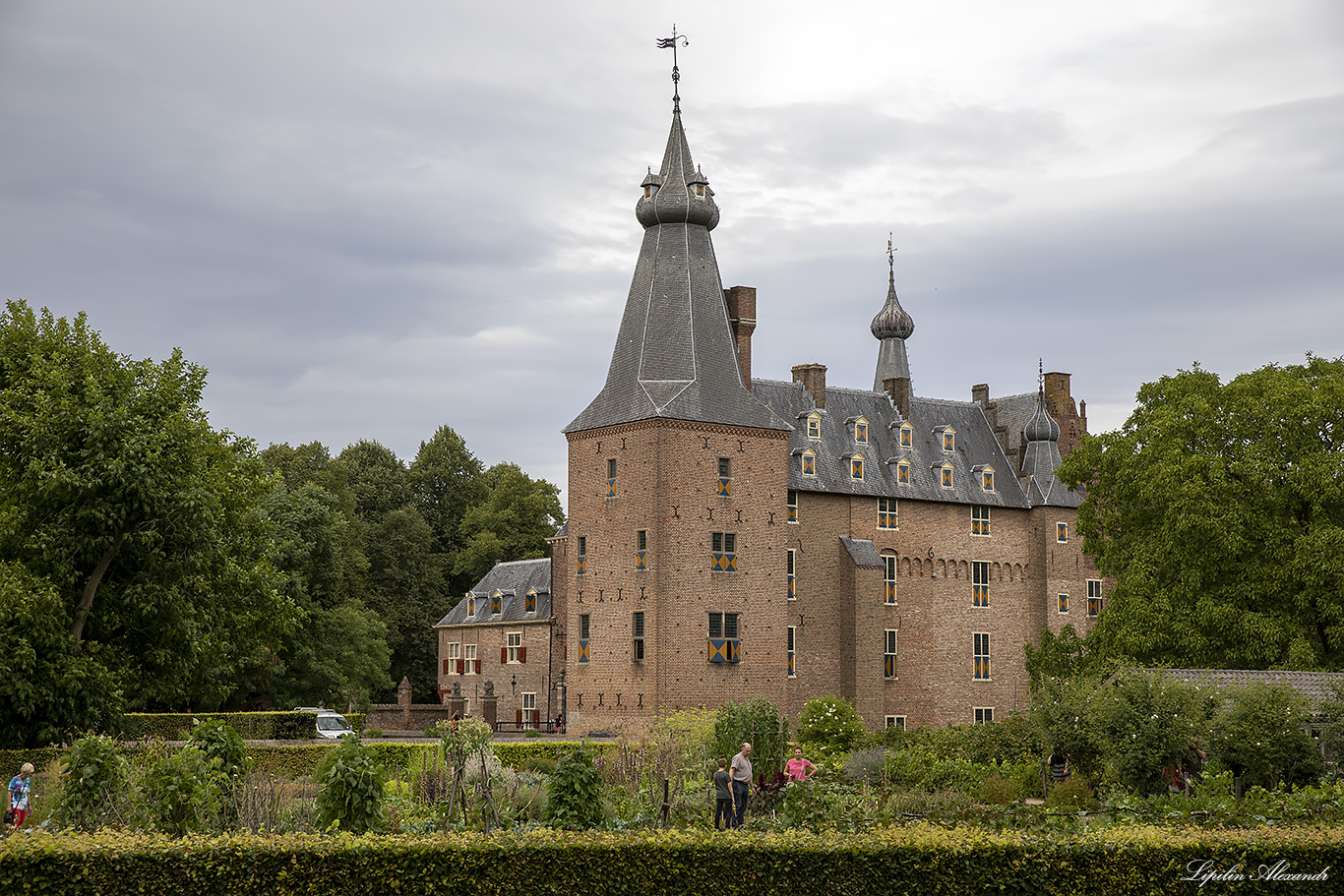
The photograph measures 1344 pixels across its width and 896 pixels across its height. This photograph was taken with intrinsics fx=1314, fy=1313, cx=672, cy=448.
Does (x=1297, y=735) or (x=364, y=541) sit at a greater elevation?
(x=364, y=541)

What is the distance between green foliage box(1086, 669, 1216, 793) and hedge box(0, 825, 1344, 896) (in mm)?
8349

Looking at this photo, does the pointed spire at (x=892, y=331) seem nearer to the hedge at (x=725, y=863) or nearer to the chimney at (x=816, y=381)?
the chimney at (x=816, y=381)

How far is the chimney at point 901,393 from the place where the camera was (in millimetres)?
48219

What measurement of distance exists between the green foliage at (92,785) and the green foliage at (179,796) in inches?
28.8

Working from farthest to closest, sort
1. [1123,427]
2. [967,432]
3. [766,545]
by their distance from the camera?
[967,432], [766,545], [1123,427]

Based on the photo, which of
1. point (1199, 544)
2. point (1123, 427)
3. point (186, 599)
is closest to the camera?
→ point (186, 599)

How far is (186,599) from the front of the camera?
26141mm

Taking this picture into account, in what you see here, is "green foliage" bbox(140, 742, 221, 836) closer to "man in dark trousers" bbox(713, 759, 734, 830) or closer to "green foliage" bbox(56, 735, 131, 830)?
"green foliage" bbox(56, 735, 131, 830)

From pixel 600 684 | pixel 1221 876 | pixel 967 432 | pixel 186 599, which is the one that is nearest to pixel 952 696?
pixel 967 432

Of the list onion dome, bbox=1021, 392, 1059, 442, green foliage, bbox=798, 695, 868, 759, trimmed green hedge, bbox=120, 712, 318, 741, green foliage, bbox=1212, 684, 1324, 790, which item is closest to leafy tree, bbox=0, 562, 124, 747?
trimmed green hedge, bbox=120, 712, 318, 741

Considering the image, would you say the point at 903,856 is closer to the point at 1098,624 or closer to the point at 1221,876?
the point at 1221,876

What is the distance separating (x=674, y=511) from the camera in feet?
126

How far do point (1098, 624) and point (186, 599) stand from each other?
22.7 meters

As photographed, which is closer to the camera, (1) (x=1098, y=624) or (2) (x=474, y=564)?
(1) (x=1098, y=624)
